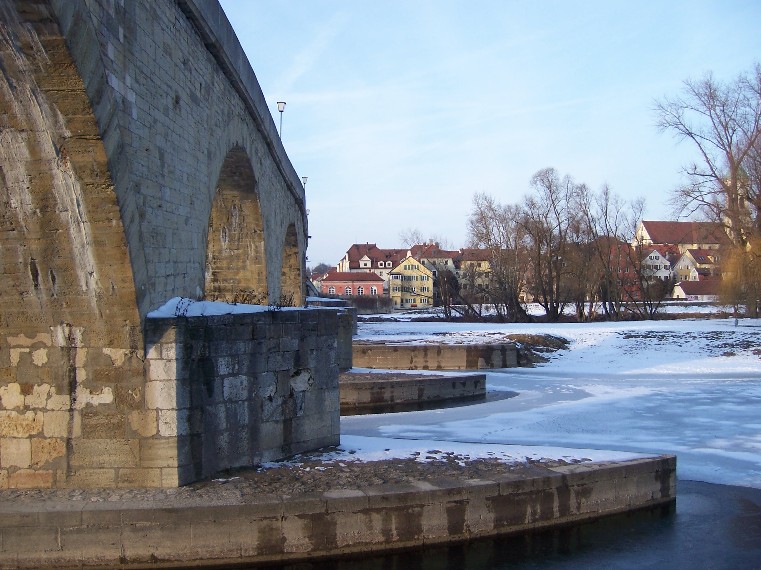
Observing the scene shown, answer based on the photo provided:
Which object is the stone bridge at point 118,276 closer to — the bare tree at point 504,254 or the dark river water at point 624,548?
the dark river water at point 624,548

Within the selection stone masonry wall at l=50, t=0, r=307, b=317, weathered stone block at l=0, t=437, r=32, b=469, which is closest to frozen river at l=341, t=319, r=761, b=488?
stone masonry wall at l=50, t=0, r=307, b=317

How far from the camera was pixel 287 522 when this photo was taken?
20.1 ft

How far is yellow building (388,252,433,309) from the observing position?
258 ft

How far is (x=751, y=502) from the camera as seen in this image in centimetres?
795

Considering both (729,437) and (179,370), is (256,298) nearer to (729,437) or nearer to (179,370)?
(179,370)

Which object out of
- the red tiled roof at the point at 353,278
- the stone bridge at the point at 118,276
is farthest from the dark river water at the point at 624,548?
Result: the red tiled roof at the point at 353,278

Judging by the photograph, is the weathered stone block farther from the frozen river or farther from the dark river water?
the frozen river

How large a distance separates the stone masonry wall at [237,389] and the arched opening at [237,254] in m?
4.53

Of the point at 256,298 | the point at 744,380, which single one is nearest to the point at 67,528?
the point at 256,298

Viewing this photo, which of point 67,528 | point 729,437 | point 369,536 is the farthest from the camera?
point 729,437

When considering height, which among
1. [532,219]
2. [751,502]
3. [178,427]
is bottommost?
[751,502]

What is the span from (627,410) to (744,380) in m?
6.52

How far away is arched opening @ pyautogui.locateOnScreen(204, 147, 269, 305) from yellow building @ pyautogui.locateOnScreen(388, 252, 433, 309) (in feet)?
214

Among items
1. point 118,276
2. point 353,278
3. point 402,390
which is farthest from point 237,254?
point 353,278
